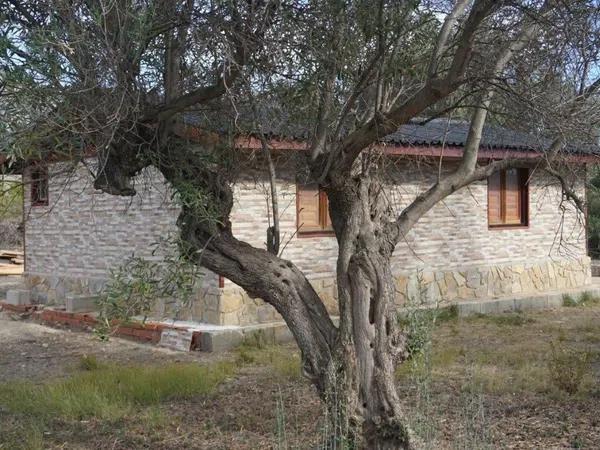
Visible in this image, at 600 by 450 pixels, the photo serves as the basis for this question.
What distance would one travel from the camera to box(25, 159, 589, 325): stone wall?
11500 millimetres

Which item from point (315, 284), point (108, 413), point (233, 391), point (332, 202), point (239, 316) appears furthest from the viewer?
point (315, 284)

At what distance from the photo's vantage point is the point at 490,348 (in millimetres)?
10422

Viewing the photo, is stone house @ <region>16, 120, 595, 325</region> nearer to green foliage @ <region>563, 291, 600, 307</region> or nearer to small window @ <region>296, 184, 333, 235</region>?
small window @ <region>296, 184, 333, 235</region>

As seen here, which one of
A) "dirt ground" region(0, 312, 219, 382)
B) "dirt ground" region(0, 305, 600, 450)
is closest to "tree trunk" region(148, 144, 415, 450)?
"dirt ground" region(0, 305, 600, 450)

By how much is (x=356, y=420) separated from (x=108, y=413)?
2.90 meters

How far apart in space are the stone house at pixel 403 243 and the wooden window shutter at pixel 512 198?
0.07ft

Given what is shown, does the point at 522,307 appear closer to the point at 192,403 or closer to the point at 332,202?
the point at 192,403

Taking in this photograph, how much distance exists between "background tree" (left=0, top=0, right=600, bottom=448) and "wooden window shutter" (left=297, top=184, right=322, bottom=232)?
626 cm

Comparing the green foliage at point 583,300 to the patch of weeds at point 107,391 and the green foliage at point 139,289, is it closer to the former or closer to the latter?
the patch of weeds at point 107,391

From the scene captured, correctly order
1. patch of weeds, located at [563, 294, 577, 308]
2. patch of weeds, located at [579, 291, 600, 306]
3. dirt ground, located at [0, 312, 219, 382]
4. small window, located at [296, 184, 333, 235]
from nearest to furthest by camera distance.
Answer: dirt ground, located at [0, 312, 219, 382] → small window, located at [296, 184, 333, 235] → patch of weeds, located at [563, 294, 577, 308] → patch of weeds, located at [579, 291, 600, 306]

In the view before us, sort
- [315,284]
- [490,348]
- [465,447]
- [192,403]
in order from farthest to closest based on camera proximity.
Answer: [315,284] → [490,348] → [192,403] → [465,447]

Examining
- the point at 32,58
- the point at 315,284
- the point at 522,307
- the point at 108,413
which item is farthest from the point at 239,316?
the point at 32,58

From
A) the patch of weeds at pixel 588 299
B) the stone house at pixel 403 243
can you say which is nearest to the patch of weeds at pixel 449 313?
the stone house at pixel 403 243

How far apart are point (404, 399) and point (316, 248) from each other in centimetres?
549
